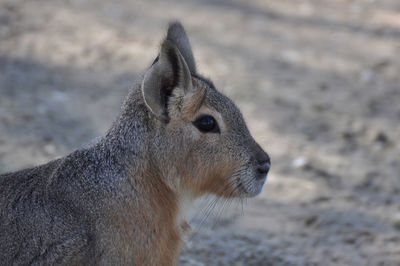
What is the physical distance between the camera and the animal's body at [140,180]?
3.20 m

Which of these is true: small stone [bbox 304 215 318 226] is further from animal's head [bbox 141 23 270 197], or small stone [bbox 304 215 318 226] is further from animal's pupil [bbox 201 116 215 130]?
animal's pupil [bbox 201 116 215 130]

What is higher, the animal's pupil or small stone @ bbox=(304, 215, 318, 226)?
the animal's pupil

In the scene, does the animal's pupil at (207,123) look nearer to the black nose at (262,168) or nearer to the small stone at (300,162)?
the black nose at (262,168)

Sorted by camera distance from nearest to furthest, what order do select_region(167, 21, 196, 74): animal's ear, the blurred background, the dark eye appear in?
the dark eye
select_region(167, 21, 196, 74): animal's ear
the blurred background

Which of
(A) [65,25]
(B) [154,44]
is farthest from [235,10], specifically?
(A) [65,25]

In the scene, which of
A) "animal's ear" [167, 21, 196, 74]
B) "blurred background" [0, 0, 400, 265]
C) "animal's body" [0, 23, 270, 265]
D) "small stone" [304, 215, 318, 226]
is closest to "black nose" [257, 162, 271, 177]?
"animal's body" [0, 23, 270, 265]

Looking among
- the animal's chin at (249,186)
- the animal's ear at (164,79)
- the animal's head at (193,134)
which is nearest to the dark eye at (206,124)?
the animal's head at (193,134)

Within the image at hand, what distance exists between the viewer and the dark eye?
334cm

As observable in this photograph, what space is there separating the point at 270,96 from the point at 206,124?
361 centimetres

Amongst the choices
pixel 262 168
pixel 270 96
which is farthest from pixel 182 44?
pixel 270 96

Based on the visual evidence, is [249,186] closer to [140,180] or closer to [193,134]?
[193,134]

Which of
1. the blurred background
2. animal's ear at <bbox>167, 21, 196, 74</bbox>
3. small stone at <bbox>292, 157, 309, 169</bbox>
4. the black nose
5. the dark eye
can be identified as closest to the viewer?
the dark eye

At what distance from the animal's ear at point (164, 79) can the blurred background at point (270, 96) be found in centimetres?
148

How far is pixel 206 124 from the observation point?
335 cm
